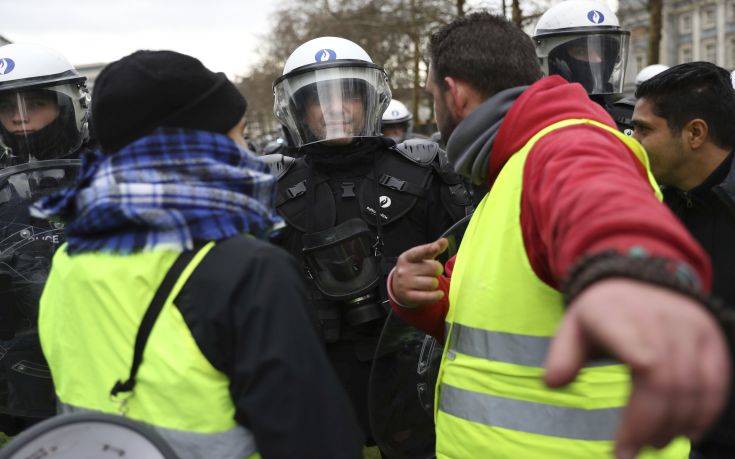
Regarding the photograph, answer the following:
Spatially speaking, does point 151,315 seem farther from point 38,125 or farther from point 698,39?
point 698,39

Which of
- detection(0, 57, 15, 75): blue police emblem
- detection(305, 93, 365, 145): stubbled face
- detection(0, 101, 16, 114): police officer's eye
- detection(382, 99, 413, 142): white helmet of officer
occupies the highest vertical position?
detection(0, 57, 15, 75): blue police emblem

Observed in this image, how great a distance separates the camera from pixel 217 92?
149 centimetres

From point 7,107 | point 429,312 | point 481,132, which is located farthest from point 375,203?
point 7,107

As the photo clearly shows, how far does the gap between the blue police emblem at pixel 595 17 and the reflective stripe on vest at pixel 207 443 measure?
143 inches

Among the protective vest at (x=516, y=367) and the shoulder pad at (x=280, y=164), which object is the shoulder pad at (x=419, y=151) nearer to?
the shoulder pad at (x=280, y=164)

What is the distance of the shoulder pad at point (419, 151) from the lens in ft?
9.89

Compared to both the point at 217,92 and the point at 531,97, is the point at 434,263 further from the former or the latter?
the point at 217,92

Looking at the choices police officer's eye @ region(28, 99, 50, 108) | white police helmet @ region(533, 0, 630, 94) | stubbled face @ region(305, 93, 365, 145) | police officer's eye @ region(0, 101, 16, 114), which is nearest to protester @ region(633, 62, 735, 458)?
stubbled face @ region(305, 93, 365, 145)

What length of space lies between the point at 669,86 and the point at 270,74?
38114 mm

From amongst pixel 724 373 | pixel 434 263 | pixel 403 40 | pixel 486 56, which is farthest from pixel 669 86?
pixel 403 40

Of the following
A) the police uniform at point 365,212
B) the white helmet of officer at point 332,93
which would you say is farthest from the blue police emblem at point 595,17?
the police uniform at point 365,212

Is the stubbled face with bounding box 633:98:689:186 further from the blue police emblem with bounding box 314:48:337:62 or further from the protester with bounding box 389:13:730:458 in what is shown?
the blue police emblem with bounding box 314:48:337:62

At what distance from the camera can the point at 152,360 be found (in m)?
1.35

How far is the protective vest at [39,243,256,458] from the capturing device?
1.34m
